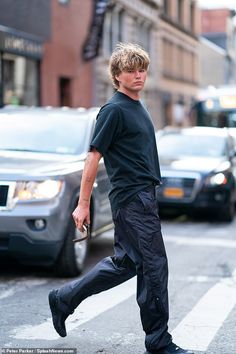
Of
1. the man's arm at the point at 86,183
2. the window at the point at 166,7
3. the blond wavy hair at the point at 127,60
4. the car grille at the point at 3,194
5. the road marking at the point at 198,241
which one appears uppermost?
the window at the point at 166,7

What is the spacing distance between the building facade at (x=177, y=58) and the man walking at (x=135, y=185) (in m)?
33.2

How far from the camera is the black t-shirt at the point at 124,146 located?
4.46 m

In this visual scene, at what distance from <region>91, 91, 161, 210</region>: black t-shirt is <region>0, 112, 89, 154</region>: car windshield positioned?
3.40m

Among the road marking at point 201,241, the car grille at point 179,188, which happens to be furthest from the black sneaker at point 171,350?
the car grille at point 179,188

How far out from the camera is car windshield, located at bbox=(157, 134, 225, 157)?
12933mm

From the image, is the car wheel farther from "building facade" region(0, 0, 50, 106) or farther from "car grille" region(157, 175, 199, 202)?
"building facade" region(0, 0, 50, 106)

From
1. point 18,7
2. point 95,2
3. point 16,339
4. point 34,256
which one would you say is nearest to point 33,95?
point 18,7

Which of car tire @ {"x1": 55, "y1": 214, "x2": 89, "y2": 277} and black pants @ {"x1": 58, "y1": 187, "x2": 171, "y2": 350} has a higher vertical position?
black pants @ {"x1": 58, "y1": 187, "x2": 171, "y2": 350}

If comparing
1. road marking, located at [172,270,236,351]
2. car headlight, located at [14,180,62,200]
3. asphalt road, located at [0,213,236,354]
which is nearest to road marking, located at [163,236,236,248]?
asphalt road, located at [0,213,236,354]

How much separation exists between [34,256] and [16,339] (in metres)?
1.87

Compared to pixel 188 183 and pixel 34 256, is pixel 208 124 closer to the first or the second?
pixel 188 183

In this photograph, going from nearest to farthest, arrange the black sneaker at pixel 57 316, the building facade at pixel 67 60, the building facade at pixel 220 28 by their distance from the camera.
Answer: the black sneaker at pixel 57 316, the building facade at pixel 67 60, the building facade at pixel 220 28

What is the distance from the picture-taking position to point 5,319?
557cm

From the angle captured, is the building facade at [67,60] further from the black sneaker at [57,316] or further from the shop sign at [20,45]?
the black sneaker at [57,316]
